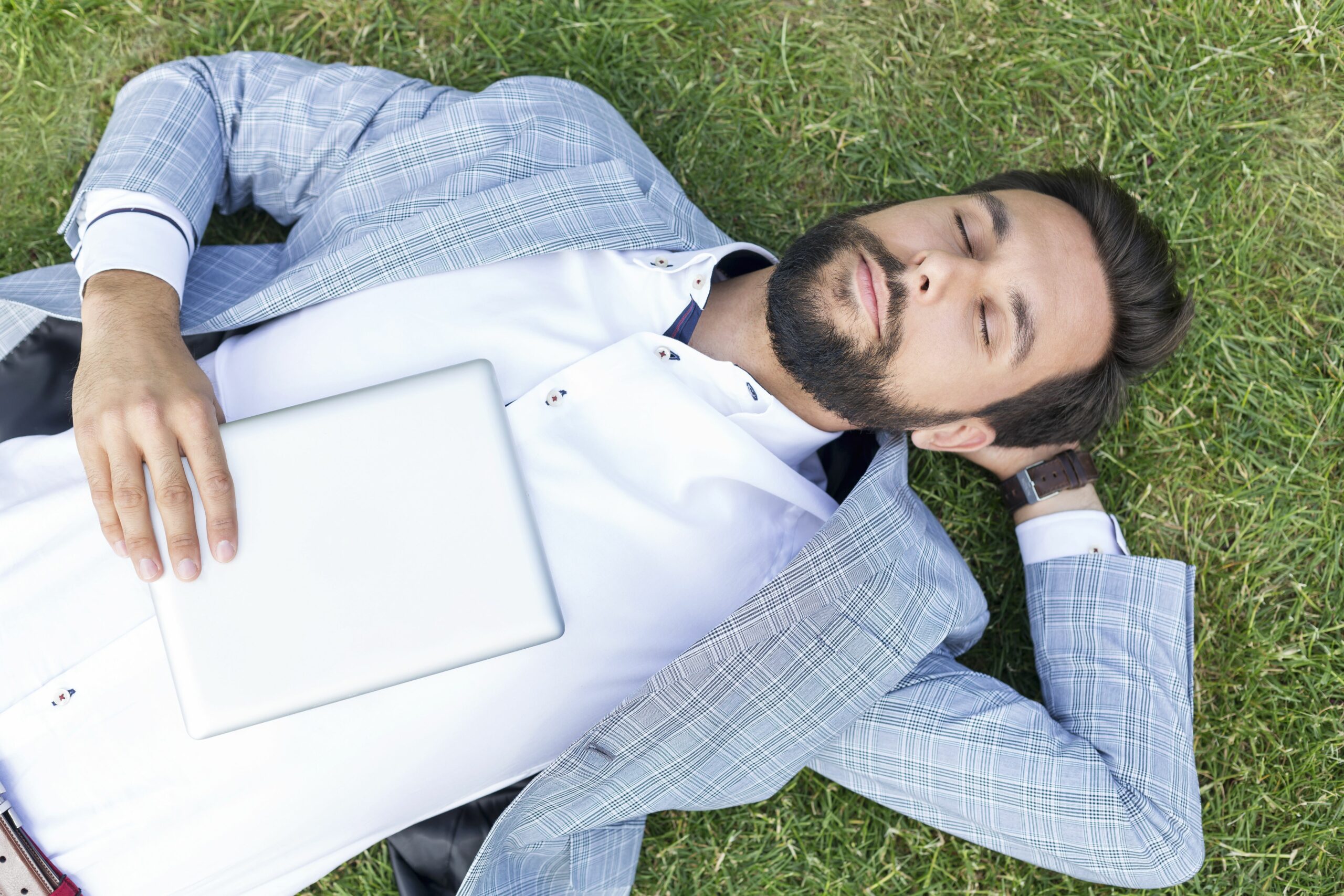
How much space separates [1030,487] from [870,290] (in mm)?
834

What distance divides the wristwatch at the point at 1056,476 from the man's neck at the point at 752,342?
24.2 inches

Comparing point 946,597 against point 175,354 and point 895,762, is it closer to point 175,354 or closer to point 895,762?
point 895,762

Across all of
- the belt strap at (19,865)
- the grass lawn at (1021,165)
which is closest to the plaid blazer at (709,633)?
the grass lawn at (1021,165)

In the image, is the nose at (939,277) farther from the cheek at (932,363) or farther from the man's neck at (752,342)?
the man's neck at (752,342)

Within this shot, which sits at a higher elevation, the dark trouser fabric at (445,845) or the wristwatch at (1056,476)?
the wristwatch at (1056,476)

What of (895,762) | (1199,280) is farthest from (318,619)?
(1199,280)

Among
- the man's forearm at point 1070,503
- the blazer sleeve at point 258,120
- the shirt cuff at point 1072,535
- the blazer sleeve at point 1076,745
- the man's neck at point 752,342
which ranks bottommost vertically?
the blazer sleeve at point 1076,745

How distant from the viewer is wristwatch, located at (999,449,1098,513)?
241cm

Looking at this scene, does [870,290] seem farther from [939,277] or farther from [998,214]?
[998,214]

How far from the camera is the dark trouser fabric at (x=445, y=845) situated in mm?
2291

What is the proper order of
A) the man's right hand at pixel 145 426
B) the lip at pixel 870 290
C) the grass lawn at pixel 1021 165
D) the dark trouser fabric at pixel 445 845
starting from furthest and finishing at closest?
the grass lawn at pixel 1021 165 < the dark trouser fabric at pixel 445 845 < the lip at pixel 870 290 < the man's right hand at pixel 145 426

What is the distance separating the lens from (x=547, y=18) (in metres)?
2.70

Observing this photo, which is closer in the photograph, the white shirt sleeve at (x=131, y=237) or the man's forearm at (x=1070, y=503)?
the white shirt sleeve at (x=131, y=237)

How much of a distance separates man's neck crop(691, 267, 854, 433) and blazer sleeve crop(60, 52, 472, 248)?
3.10 feet
